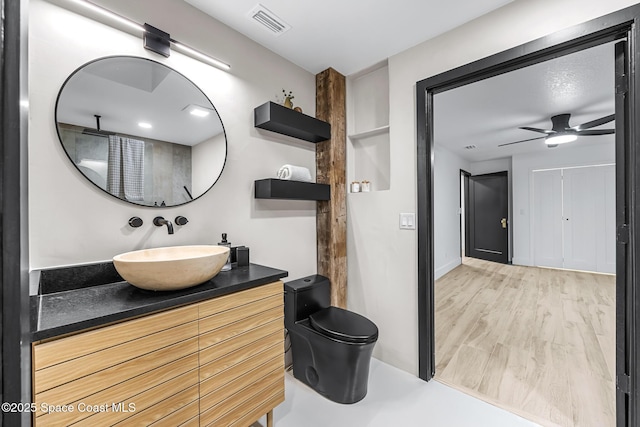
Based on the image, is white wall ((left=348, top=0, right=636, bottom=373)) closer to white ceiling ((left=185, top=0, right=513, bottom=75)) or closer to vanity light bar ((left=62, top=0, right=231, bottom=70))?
white ceiling ((left=185, top=0, right=513, bottom=75))

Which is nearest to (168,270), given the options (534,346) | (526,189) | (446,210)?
(534,346)

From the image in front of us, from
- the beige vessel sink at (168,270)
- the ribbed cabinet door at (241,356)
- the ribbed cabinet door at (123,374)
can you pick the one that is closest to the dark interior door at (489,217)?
the ribbed cabinet door at (241,356)

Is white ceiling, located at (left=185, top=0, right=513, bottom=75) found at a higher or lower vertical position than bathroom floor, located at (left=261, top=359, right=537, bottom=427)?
higher

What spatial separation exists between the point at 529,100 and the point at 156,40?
153 inches

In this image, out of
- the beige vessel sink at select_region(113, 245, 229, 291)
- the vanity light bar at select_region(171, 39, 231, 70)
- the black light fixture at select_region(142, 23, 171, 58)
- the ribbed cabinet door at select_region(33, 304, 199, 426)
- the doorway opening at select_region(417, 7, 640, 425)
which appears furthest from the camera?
the vanity light bar at select_region(171, 39, 231, 70)

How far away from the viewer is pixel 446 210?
209 inches

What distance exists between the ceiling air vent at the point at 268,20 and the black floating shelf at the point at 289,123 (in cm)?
52

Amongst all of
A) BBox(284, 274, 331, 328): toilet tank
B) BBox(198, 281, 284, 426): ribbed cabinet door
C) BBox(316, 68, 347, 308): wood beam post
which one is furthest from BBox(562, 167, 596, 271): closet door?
BBox(198, 281, 284, 426): ribbed cabinet door

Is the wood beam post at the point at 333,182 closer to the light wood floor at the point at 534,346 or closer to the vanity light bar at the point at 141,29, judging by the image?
the vanity light bar at the point at 141,29

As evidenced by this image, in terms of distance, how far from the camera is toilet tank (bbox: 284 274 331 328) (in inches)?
76.4

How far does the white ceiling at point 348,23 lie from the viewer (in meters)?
1.65

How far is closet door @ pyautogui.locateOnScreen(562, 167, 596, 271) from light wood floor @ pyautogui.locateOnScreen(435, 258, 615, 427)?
2.83ft

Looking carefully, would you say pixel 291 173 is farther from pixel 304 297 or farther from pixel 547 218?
pixel 547 218

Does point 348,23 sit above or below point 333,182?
above
